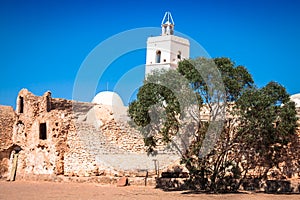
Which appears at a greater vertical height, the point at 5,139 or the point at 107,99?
the point at 107,99

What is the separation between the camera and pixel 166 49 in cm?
4388

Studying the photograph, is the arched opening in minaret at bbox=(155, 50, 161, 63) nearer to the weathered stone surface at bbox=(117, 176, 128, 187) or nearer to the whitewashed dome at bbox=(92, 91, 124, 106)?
the whitewashed dome at bbox=(92, 91, 124, 106)

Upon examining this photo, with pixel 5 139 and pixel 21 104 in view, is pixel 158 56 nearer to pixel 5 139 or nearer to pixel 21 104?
pixel 21 104

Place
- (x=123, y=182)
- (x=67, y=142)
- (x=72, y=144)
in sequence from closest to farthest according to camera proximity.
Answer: (x=123, y=182), (x=72, y=144), (x=67, y=142)

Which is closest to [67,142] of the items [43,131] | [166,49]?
[43,131]

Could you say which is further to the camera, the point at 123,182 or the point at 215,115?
the point at 123,182

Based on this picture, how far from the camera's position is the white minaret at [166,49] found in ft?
142

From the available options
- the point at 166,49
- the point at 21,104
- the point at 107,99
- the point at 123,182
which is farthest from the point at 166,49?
the point at 123,182

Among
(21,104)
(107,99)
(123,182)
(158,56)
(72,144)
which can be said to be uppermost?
(158,56)

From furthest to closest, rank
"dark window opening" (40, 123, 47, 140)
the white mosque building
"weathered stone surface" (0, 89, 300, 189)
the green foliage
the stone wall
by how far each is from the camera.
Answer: the white mosque building
the stone wall
"dark window opening" (40, 123, 47, 140)
"weathered stone surface" (0, 89, 300, 189)
the green foliage

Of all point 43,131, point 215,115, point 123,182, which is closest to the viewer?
point 215,115

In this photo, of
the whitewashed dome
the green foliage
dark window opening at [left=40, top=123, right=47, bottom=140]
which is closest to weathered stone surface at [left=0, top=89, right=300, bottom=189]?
dark window opening at [left=40, top=123, right=47, bottom=140]

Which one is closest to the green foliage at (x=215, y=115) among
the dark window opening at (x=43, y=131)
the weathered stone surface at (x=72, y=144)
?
the weathered stone surface at (x=72, y=144)

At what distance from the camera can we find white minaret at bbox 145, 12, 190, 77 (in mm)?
43416
